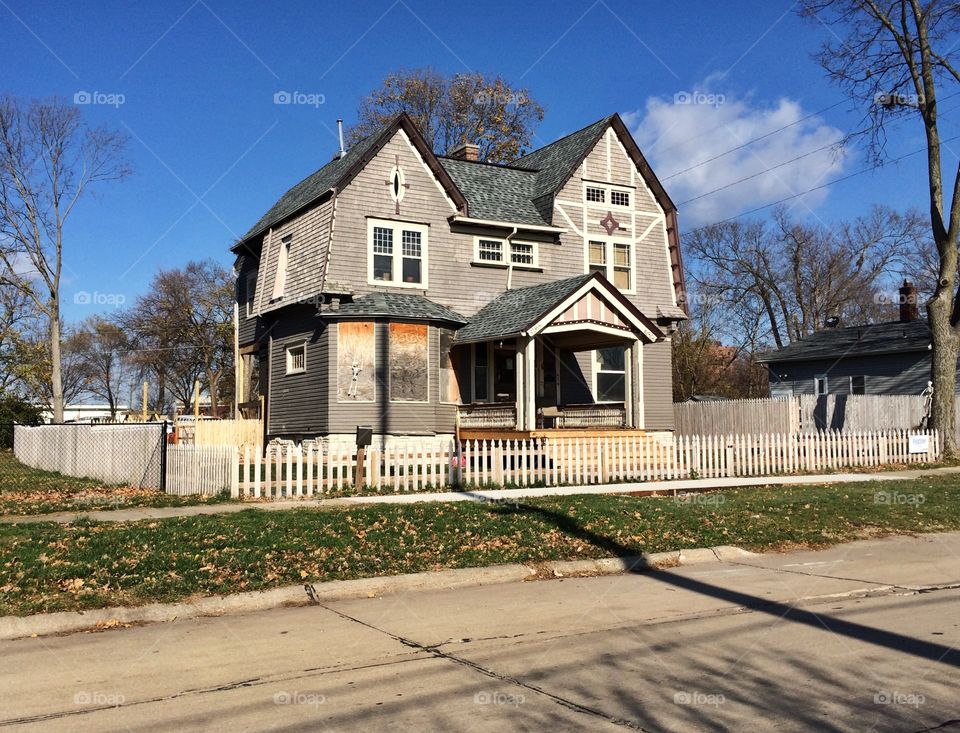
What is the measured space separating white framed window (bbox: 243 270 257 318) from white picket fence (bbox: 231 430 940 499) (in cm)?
857

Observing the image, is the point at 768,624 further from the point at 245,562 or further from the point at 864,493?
the point at 864,493

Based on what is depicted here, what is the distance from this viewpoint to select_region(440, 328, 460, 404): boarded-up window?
25.8 meters

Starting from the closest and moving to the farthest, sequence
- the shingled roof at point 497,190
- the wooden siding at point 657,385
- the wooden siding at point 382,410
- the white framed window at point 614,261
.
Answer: the wooden siding at point 382,410
the shingled roof at point 497,190
the white framed window at point 614,261
the wooden siding at point 657,385

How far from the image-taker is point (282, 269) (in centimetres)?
2769

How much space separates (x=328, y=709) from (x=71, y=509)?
1089cm

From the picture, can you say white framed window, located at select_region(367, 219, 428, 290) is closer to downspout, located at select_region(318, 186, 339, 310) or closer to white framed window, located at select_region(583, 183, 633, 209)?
downspout, located at select_region(318, 186, 339, 310)

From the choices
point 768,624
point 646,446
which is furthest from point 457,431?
point 768,624

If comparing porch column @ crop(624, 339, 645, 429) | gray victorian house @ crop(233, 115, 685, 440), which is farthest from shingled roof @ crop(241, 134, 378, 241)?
porch column @ crop(624, 339, 645, 429)

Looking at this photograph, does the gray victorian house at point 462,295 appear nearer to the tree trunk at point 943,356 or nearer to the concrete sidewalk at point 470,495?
the concrete sidewalk at point 470,495

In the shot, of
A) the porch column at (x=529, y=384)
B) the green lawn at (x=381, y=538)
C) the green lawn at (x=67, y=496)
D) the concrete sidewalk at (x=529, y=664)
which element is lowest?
the concrete sidewalk at (x=529, y=664)

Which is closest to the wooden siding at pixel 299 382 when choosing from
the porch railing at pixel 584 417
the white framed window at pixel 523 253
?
the porch railing at pixel 584 417

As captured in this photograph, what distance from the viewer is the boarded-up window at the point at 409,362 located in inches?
984

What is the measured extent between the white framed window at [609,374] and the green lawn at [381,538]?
39.7 feet

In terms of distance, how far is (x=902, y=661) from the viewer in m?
6.93
